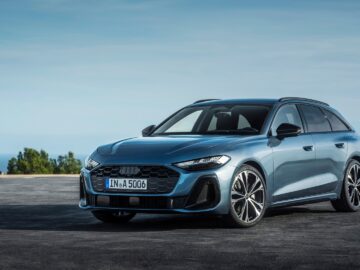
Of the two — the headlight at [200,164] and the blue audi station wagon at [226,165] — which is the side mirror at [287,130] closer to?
the blue audi station wagon at [226,165]

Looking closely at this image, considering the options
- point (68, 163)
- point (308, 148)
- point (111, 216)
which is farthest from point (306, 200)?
point (68, 163)

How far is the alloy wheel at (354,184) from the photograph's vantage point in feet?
40.8

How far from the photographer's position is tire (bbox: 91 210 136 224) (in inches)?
428

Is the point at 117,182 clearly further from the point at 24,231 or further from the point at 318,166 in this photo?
the point at 318,166

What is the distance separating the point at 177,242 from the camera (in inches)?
338

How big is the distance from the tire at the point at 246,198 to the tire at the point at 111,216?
1767 millimetres

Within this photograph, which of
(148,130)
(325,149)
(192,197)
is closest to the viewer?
(192,197)

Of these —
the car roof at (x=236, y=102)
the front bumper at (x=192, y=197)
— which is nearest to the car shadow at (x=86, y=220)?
the front bumper at (x=192, y=197)

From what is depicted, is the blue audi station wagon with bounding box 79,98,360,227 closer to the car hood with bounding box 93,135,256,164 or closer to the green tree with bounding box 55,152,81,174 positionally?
the car hood with bounding box 93,135,256,164

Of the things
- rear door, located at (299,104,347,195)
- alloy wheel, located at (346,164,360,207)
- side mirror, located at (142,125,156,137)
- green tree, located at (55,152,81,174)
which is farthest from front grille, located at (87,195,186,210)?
green tree, located at (55,152,81,174)

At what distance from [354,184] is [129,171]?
4.22m

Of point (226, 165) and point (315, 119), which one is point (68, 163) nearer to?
point (315, 119)

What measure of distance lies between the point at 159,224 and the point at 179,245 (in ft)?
7.79

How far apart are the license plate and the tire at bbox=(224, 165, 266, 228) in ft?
3.45
